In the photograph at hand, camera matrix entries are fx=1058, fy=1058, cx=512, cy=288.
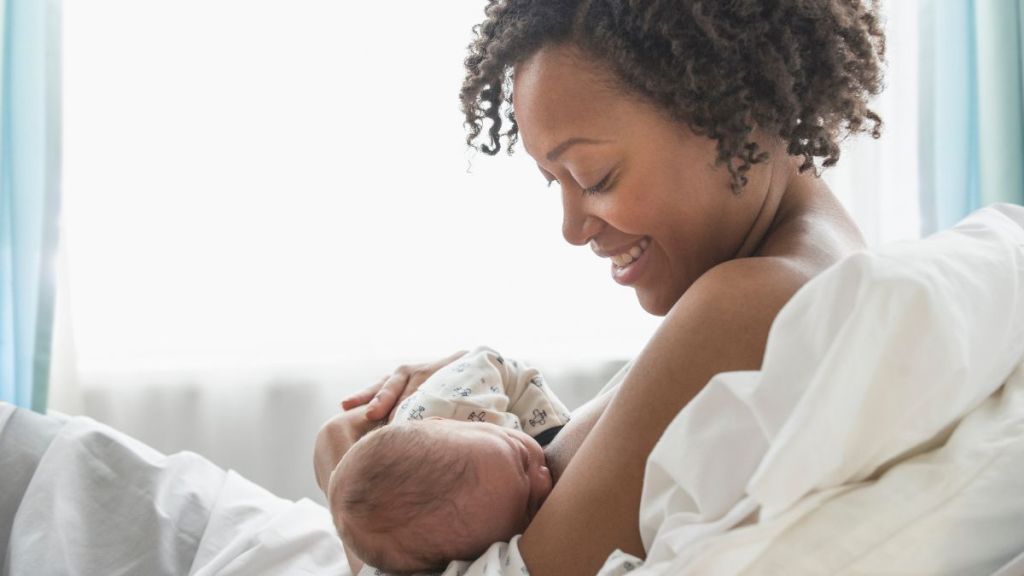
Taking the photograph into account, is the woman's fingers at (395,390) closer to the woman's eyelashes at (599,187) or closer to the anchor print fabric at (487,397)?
the anchor print fabric at (487,397)

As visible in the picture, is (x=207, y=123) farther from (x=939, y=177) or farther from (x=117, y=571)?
(x=939, y=177)

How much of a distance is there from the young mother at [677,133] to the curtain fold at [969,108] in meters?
1.91

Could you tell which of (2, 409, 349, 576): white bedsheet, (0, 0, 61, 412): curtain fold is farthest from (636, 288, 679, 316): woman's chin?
(0, 0, 61, 412): curtain fold

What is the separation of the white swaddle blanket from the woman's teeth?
0.52m

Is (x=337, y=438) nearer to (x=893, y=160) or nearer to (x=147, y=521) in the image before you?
(x=147, y=521)

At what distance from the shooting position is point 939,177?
125 inches

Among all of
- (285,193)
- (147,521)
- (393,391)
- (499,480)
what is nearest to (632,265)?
(499,480)

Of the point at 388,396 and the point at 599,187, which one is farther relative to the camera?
the point at 388,396

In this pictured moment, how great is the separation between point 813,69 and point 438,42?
6.68ft

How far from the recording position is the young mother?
3.66 feet

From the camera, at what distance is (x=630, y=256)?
4.76ft

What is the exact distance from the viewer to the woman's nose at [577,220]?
137 centimetres

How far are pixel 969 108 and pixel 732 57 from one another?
7.35ft

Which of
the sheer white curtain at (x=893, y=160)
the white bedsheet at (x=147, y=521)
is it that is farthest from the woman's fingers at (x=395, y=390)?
the sheer white curtain at (x=893, y=160)
